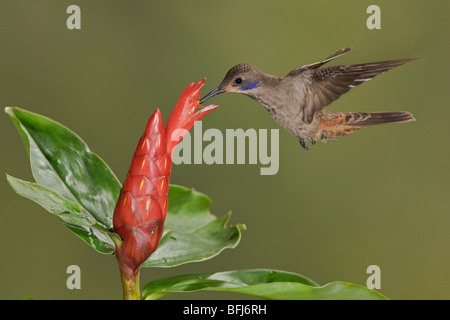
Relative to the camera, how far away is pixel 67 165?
2.46ft

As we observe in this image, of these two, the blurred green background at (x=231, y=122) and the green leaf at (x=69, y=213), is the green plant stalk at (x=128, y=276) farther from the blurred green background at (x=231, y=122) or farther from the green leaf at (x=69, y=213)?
the blurred green background at (x=231, y=122)

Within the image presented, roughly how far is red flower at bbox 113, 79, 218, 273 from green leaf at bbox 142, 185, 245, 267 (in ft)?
0.27

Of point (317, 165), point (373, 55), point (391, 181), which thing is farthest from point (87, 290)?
point (373, 55)

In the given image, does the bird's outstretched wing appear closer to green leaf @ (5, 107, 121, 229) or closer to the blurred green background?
green leaf @ (5, 107, 121, 229)

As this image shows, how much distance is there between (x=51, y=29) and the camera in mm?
2375

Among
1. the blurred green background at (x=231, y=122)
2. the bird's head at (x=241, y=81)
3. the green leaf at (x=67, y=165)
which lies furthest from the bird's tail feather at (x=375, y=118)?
the blurred green background at (x=231, y=122)

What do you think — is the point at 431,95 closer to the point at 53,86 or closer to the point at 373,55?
the point at 373,55

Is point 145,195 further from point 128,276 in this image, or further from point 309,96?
point 309,96

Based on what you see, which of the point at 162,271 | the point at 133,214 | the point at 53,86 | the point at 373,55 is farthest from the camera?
the point at 53,86

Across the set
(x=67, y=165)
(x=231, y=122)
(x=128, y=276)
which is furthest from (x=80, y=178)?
(x=231, y=122)

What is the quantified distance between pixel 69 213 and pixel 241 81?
431mm

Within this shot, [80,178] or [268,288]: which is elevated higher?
[80,178]

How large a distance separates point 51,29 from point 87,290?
1.12m

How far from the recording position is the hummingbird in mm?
987
